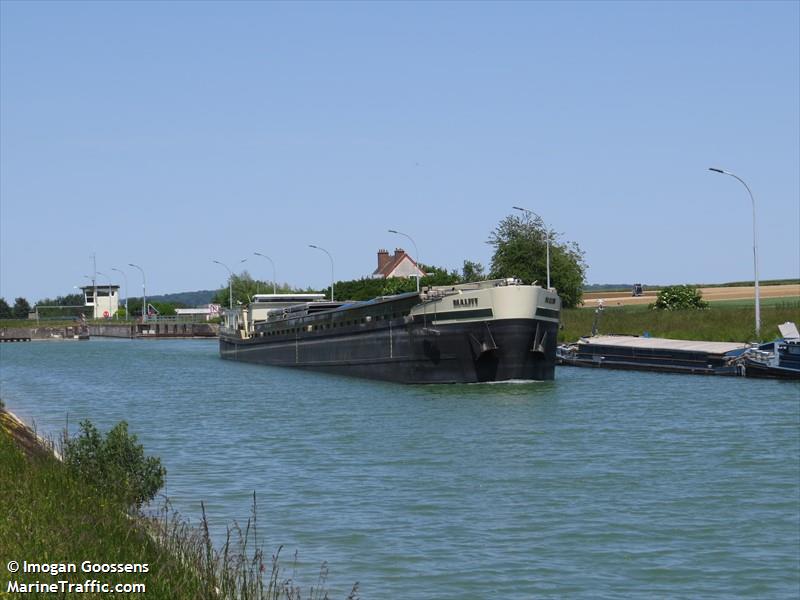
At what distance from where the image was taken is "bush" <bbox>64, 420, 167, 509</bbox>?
18.4 meters

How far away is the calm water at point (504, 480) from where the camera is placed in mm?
16344

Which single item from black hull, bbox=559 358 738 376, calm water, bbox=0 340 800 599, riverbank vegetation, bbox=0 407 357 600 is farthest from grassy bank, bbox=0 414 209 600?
black hull, bbox=559 358 738 376

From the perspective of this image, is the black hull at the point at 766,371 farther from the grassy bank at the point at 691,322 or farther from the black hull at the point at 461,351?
the black hull at the point at 461,351

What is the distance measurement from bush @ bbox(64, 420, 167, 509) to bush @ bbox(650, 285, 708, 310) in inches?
2970

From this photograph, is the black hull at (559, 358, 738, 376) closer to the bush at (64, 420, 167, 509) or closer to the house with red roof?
the bush at (64, 420, 167, 509)

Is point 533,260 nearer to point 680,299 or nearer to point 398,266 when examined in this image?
point 680,299

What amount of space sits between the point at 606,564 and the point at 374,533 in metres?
4.19

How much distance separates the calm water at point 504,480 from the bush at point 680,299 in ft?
132

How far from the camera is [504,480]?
2472 cm

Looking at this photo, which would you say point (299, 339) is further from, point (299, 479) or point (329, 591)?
point (329, 591)

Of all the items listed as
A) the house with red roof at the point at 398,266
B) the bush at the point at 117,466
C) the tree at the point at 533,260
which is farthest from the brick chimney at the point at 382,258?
the bush at the point at 117,466

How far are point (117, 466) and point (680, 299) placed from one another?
257ft

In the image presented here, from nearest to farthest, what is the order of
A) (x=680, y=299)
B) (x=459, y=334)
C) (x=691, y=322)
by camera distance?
(x=459, y=334), (x=691, y=322), (x=680, y=299)

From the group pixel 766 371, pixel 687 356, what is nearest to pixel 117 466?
pixel 766 371
